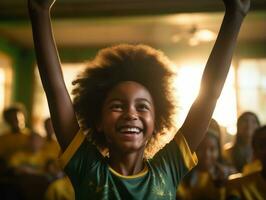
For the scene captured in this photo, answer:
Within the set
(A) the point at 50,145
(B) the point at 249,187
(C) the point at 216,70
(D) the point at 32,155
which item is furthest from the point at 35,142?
(C) the point at 216,70

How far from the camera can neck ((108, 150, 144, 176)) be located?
1085 mm

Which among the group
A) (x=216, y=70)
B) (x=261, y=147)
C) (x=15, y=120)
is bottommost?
(x=261, y=147)

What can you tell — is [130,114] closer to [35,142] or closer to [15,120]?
[35,142]

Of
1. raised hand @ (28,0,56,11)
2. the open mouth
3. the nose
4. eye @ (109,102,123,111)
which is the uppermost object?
raised hand @ (28,0,56,11)

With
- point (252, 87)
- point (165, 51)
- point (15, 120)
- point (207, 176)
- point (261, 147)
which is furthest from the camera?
point (165, 51)

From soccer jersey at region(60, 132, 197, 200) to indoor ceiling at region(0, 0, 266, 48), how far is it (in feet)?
7.61

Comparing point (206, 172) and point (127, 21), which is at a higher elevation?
point (127, 21)

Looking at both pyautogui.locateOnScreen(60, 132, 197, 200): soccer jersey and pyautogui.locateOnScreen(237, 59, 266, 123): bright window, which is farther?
pyautogui.locateOnScreen(237, 59, 266, 123): bright window

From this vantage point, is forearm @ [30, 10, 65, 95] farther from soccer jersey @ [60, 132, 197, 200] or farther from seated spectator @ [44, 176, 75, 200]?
seated spectator @ [44, 176, 75, 200]

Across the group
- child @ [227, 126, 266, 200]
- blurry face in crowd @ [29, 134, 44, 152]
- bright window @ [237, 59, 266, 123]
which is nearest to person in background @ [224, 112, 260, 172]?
child @ [227, 126, 266, 200]

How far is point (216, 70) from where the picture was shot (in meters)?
1.08

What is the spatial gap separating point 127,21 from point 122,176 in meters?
4.23

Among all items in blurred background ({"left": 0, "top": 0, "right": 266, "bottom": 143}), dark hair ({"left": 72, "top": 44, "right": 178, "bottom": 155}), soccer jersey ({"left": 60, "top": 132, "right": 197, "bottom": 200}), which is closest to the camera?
soccer jersey ({"left": 60, "top": 132, "right": 197, "bottom": 200})

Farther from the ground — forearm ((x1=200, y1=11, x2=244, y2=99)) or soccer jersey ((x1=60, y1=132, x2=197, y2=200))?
forearm ((x1=200, y1=11, x2=244, y2=99))
